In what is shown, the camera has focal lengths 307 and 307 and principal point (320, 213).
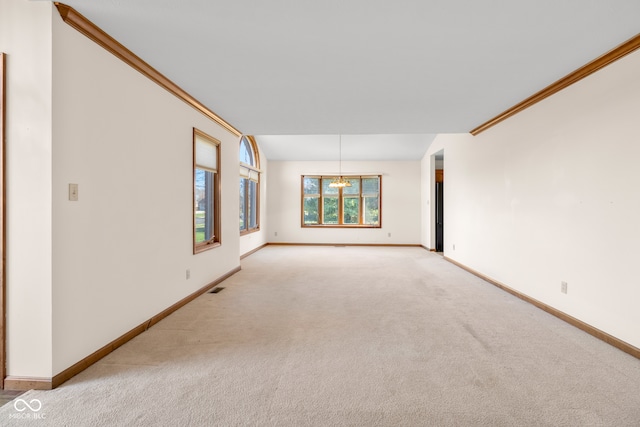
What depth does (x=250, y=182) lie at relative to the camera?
319 inches

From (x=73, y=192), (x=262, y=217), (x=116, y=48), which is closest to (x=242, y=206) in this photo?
(x=262, y=217)

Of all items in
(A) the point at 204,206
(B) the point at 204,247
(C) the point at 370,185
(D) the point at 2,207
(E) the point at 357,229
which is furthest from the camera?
(C) the point at 370,185

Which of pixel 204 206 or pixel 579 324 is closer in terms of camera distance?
pixel 579 324

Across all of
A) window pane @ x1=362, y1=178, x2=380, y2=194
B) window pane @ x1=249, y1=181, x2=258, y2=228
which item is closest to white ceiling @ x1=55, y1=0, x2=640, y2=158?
window pane @ x1=249, y1=181, x2=258, y2=228

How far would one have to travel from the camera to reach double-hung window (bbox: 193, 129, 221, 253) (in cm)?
419

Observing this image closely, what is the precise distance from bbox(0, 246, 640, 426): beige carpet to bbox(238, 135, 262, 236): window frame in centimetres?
392

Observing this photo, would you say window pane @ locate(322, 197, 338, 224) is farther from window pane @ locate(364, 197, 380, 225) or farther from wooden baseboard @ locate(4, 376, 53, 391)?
wooden baseboard @ locate(4, 376, 53, 391)

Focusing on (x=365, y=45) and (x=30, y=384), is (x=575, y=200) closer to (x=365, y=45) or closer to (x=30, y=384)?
(x=365, y=45)

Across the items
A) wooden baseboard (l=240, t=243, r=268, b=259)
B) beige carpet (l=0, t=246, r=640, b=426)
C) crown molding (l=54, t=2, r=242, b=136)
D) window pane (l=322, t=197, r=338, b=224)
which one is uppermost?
crown molding (l=54, t=2, r=242, b=136)

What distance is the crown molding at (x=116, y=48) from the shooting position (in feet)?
6.58

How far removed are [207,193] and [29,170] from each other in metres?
2.72

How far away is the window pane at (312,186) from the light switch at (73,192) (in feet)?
25.4

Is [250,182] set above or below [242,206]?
above

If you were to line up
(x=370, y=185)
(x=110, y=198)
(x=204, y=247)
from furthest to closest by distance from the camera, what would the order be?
(x=370, y=185), (x=204, y=247), (x=110, y=198)
